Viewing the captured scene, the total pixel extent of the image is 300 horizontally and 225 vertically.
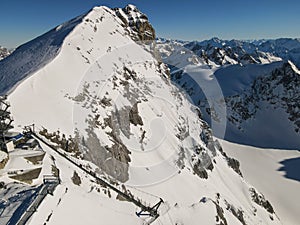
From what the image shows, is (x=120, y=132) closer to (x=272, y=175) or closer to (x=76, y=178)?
(x=76, y=178)

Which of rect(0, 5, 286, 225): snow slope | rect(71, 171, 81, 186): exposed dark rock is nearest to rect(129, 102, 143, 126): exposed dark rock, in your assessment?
rect(0, 5, 286, 225): snow slope

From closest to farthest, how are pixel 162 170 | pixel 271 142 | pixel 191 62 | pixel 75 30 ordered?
pixel 162 170 → pixel 75 30 → pixel 271 142 → pixel 191 62

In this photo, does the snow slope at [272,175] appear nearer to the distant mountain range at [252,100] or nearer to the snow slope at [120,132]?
the snow slope at [120,132]

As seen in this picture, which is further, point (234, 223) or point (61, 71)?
point (61, 71)

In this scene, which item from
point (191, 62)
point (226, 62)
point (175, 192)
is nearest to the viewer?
point (175, 192)

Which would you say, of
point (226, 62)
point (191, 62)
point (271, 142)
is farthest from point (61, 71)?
point (226, 62)

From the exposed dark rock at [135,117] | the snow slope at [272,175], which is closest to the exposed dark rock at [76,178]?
the exposed dark rock at [135,117]

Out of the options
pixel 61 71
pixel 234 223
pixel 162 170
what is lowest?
pixel 234 223

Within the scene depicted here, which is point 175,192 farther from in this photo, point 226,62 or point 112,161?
point 226,62

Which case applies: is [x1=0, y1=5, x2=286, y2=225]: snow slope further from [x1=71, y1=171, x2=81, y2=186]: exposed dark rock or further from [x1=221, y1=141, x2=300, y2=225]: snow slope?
[x1=221, y1=141, x2=300, y2=225]: snow slope
